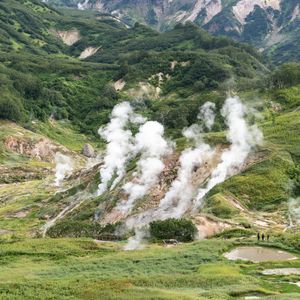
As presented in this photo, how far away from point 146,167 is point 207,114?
74.4 metres

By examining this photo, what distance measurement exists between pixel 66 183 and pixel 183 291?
7933 cm

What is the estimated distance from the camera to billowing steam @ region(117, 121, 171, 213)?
81.9 meters

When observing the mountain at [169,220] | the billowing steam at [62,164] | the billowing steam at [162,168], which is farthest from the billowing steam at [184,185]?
the billowing steam at [62,164]

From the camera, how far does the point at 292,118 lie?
325ft

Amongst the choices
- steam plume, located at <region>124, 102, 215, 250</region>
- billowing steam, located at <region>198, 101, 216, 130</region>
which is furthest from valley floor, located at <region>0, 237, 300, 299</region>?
billowing steam, located at <region>198, 101, 216, 130</region>

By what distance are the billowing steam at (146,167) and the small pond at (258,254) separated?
27.7 metres

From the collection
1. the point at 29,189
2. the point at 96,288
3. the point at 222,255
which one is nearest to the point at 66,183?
the point at 29,189

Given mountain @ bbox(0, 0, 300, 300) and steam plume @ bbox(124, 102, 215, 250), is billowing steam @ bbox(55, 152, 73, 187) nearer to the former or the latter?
mountain @ bbox(0, 0, 300, 300)

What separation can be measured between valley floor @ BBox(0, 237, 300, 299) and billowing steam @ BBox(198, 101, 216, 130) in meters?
90.8

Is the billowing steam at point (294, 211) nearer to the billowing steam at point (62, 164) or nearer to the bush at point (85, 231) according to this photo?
the bush at point (85, 231)

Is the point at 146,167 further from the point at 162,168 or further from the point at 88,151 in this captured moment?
the point at 88,151

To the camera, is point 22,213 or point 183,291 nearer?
point 183,291

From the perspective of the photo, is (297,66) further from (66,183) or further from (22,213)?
(22,213)

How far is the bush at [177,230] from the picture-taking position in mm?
62656
